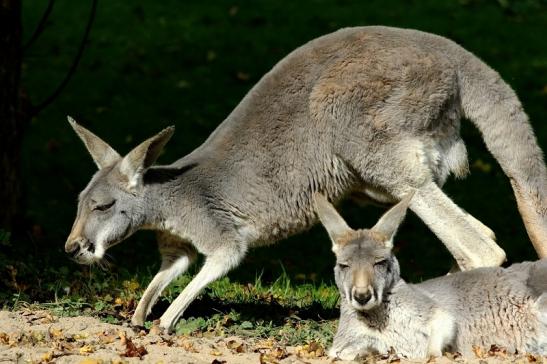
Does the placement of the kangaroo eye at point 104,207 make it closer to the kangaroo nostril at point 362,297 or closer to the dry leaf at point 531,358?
the kangaroo nostril at point 362,297

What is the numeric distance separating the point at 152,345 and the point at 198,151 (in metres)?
1.69

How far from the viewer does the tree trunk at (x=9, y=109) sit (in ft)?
28.5

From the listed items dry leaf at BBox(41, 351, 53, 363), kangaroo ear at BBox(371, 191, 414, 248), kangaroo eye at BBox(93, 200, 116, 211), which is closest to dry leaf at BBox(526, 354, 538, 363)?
kangaroo ear at BBox(371, 191, 414, 248)

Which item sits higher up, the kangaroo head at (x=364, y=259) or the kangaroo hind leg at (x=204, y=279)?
the kangaroo head at (x=364, y=259)

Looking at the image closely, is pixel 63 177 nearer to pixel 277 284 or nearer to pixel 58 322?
pixel 277 284

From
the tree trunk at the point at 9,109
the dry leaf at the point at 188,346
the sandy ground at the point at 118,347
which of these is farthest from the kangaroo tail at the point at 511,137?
the tree trunk at the point at 9,109

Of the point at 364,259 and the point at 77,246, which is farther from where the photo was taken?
the point at 77,246

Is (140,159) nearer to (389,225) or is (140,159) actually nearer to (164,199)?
(164,199)

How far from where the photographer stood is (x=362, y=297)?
5.60 meters

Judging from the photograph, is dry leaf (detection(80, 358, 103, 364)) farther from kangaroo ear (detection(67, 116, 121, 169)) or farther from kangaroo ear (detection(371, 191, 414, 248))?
kangaroo ear (detection(67, 116, 121, 169))

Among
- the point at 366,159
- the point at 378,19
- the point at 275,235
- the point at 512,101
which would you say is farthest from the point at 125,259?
the point at 378,19

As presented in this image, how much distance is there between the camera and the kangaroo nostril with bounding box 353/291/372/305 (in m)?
5.60

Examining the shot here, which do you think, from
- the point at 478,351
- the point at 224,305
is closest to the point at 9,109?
the point at 224,305

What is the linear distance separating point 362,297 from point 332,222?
2.12 ft
